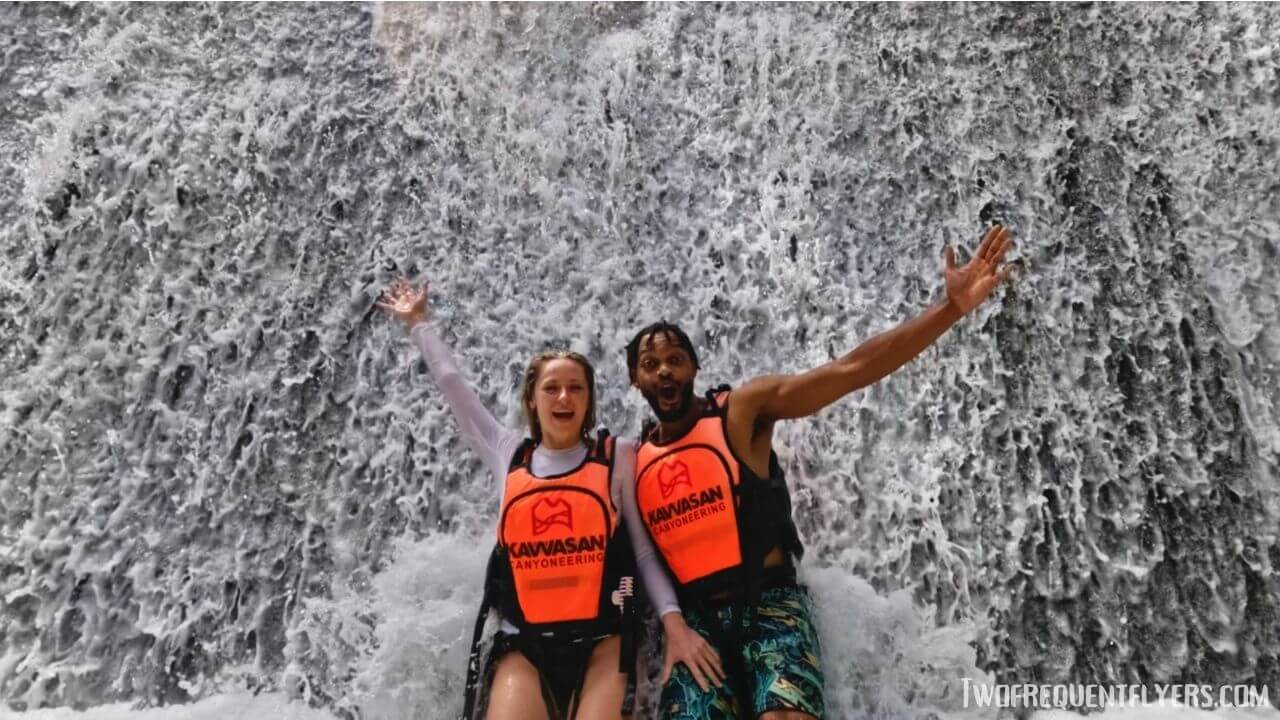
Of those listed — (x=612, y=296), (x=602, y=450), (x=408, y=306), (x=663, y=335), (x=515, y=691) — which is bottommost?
(x=515, y=691)

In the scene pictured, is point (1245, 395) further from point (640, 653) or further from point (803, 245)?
point (640, 653)

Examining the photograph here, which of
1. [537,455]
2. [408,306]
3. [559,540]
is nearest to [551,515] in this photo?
[559,540]

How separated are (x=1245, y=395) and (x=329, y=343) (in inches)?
165

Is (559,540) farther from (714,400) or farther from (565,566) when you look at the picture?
(714,400)

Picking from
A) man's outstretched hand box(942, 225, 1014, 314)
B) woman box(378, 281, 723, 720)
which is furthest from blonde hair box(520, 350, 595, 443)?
man's outstretched hand box(942, 225, 1014, 314)

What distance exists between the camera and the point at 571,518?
2801 mm

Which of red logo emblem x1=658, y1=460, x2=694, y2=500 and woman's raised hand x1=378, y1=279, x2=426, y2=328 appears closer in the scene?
red logo emblem x1=658, y1=460, x2=694, y2=500

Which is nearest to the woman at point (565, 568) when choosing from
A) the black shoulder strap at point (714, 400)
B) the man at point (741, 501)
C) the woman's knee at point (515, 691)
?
the woman's knee at point (515, 691)

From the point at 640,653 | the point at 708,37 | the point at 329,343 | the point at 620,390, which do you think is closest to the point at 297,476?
the point at 329,343

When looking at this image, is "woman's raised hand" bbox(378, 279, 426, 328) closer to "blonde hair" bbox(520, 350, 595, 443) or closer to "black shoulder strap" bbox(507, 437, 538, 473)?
"blonde hair" bbox(520, 350, 595, 443)

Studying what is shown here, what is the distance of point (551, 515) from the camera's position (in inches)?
111

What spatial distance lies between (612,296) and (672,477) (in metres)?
1.27

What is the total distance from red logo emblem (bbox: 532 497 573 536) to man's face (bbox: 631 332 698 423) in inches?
19.5

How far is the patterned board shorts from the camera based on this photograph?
2.56 meters
